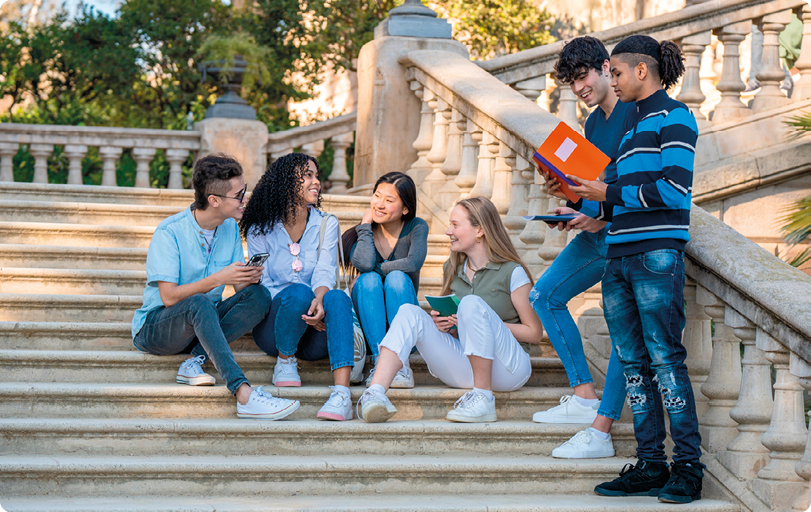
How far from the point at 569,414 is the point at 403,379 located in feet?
2.72

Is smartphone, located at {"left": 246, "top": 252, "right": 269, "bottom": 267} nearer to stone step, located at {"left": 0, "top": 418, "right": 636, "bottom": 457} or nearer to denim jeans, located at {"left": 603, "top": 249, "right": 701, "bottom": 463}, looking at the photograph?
stone step, located at {"left": 0, "top": 418, "right": 636, "bottom": 457}

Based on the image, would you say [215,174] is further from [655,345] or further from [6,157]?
[6,157]

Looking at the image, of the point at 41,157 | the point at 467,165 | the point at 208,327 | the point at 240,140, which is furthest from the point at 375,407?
the point at 41,157

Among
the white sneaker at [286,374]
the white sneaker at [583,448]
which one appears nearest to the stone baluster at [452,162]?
the white sneaker at [286,374]

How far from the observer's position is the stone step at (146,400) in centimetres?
404

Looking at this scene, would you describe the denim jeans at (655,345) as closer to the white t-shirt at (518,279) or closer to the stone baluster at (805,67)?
the white t-shirt at (518,279)

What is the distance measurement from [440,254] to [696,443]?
2672 millimetres

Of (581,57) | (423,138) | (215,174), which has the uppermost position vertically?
(581,57)

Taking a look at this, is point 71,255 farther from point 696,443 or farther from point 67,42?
point 67,42

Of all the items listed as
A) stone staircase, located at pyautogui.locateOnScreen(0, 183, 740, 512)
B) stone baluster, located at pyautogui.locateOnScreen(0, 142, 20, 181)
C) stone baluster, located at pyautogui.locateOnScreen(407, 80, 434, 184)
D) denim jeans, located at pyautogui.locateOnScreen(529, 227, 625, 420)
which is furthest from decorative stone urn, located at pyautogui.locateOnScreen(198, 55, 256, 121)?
denim jeans, located at pyautogui.locateOnScreen(529, 227, 625, 420)

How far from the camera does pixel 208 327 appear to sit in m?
4.08

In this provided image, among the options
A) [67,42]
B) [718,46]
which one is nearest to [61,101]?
[67,42]

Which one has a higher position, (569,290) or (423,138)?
(423,138)

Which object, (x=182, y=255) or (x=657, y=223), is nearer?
(x=657, y=223)
